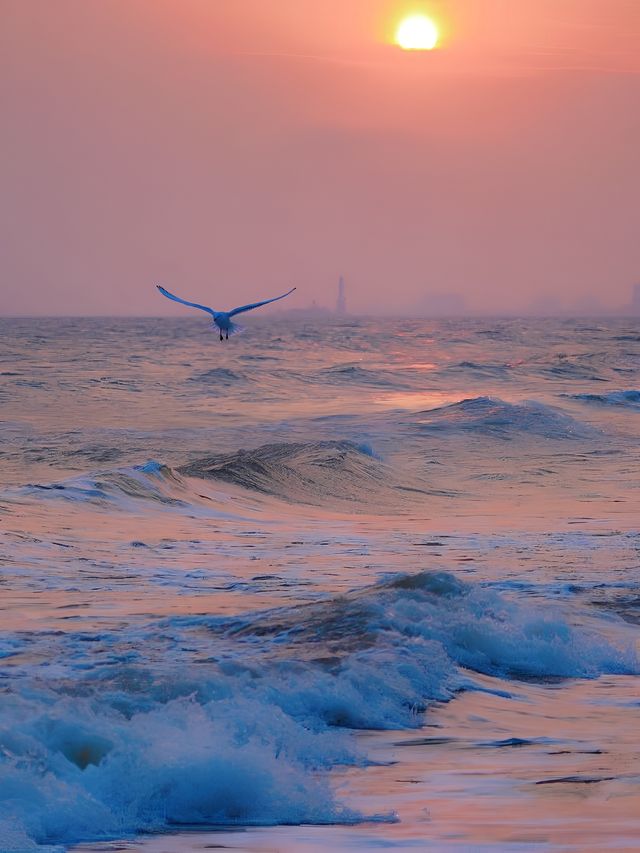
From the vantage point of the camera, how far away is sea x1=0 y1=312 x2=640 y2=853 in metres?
4.75

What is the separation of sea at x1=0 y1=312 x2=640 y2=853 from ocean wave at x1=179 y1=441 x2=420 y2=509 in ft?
0.30

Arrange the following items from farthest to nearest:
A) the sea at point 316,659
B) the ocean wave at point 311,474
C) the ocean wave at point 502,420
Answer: the ocean wave at point 502,420 → the ocean wave at point 311,474 → the sea at point 316,659

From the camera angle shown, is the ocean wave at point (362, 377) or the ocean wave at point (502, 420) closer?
the ocean wave at point (502, 420)

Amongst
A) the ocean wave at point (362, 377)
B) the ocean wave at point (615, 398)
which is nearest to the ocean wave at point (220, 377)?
the ocean wave at point (362, 377)

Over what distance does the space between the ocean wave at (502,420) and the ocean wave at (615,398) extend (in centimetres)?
310

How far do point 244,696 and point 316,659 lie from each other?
35.4 inches

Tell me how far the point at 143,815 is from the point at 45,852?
61 cm

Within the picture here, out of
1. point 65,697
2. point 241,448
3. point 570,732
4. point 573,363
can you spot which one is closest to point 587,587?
point 570,732

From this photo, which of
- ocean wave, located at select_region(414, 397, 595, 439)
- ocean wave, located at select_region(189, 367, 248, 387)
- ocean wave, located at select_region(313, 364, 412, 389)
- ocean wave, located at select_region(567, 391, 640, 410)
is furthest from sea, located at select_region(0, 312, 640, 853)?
ocean wave, located at select_region(313, 364, 412, 389)

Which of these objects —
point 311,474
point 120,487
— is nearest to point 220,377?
point 311,474

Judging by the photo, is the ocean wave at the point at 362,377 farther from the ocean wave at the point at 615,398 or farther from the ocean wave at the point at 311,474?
the ocean wave at the point at 311,474

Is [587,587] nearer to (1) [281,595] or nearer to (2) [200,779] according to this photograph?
(1) [281,595]

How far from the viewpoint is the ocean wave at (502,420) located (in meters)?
26.9

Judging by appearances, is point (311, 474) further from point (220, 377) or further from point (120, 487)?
point (220, 377)
